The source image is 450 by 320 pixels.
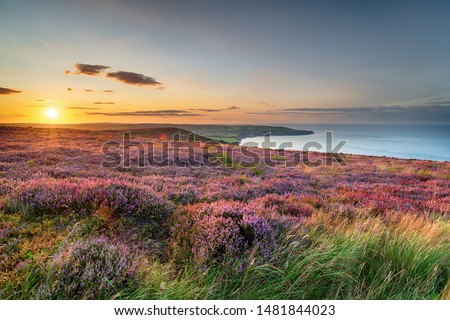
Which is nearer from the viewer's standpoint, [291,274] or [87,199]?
[291,274]

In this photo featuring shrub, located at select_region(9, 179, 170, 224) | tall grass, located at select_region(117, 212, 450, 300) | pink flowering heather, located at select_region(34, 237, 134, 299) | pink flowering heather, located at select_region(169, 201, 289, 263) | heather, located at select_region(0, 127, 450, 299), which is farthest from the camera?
shrub, located at select_region(9, 179, 170, 224)

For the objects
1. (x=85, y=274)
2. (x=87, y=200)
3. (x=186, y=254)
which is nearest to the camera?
(x=85, y=274)

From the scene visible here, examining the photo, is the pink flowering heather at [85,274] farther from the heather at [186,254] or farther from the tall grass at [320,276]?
the tall grass at [320,276]

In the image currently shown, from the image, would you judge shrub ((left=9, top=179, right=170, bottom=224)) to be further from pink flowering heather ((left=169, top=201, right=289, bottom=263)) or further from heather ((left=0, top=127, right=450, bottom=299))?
pink flowering heather ((left=169, top=201, right=289, bottom=263))

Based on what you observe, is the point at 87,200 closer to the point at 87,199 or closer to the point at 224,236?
the point at 87,199

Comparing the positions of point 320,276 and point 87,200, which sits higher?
point 87,200

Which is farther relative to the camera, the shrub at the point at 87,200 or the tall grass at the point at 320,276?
the shrub at the point at 87,200

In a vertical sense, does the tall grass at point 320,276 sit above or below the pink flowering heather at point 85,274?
below

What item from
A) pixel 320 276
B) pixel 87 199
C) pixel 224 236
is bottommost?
pixel 320 276

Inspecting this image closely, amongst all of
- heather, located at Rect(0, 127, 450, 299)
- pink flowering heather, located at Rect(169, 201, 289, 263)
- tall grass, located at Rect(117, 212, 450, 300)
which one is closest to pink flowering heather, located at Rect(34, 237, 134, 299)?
heather, located at Rect(0, 127, 450, 299)

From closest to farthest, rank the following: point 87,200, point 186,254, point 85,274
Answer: point 85,274, point 186,254, point 87,200

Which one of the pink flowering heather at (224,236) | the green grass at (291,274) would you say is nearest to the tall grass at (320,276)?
the green grass at (291,274)

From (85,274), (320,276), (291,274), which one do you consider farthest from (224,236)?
(85,274)
